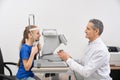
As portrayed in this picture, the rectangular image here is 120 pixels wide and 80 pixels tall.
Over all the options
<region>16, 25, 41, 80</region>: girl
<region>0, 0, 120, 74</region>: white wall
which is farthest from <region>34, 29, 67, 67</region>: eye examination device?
<region>0, 0, 120, 74</region>: white wall

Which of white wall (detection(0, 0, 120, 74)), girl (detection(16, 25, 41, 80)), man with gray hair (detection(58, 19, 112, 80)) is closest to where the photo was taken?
man with gray hair (detection(58, 19, 112, 80))

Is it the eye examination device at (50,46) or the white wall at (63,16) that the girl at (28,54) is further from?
the white wall at (63,16)

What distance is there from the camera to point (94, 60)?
2.38m

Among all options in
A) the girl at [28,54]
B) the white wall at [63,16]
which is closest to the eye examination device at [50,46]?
the girl at [28,54]

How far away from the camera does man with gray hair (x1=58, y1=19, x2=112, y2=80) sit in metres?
2.38

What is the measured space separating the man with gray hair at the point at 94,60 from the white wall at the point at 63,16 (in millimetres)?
1442

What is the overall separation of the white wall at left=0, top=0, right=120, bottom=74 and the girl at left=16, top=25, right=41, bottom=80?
4.02ft

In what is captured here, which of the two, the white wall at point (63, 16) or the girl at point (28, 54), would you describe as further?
the white wall at point (63, 16)

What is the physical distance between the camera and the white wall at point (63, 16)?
393 cm

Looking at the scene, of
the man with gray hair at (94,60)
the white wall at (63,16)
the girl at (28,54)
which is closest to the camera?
the man with gray hair at (94,60)

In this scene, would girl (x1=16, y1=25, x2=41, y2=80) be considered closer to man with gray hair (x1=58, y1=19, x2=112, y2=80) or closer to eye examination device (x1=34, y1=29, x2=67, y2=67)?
eye examination device (x1=34, y1=29, x2=67, y2=67)

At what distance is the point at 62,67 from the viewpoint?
2.46 meters

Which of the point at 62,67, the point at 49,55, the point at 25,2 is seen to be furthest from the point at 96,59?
the point at 25,2

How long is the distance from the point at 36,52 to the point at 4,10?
166cm
